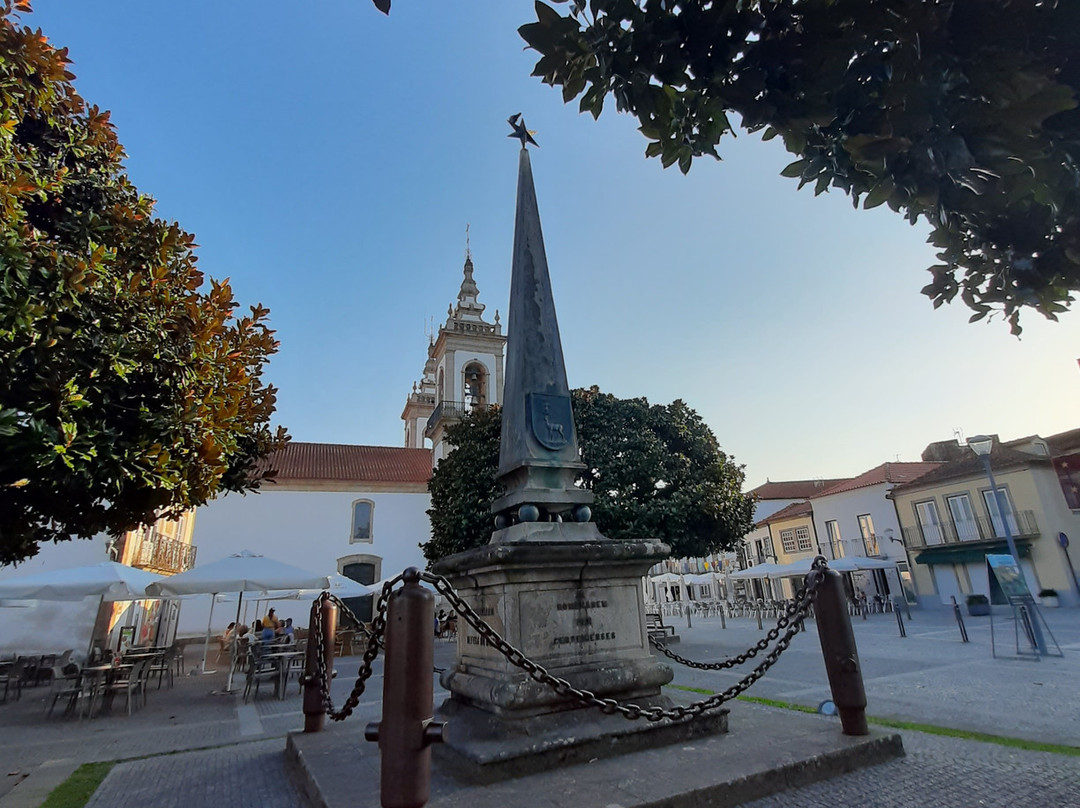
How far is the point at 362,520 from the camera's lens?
1155 inches

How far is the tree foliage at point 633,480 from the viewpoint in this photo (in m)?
14.7

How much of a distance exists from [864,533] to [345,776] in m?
33.0

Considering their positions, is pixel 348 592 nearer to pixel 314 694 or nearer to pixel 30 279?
pixel 314 694

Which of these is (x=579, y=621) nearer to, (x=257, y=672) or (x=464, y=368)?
(x=257, y=672)

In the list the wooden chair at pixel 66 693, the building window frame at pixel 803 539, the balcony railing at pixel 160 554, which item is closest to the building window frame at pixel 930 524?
the building window frame at pixel 803 539

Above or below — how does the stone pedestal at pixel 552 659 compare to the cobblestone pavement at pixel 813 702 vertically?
above

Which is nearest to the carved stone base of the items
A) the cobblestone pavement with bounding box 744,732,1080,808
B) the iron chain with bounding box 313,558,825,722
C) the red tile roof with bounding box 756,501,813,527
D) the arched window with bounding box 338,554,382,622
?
the iron chain with bounding box 313,558,825,722

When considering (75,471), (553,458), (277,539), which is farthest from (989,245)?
(277,539)

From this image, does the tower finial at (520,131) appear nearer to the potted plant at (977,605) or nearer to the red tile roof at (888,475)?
the potted plant at (977,605)

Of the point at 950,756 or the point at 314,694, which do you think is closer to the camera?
the point at 950,756

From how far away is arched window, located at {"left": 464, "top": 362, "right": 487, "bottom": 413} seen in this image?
30.0 metres

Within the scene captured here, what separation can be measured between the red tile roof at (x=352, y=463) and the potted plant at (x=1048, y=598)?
89.7 ft

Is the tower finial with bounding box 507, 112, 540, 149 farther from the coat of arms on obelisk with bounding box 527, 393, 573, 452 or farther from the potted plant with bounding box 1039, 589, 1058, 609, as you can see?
the potted plant with bounding box 1039, 589, 1058, 609

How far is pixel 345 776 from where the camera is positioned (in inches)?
154
